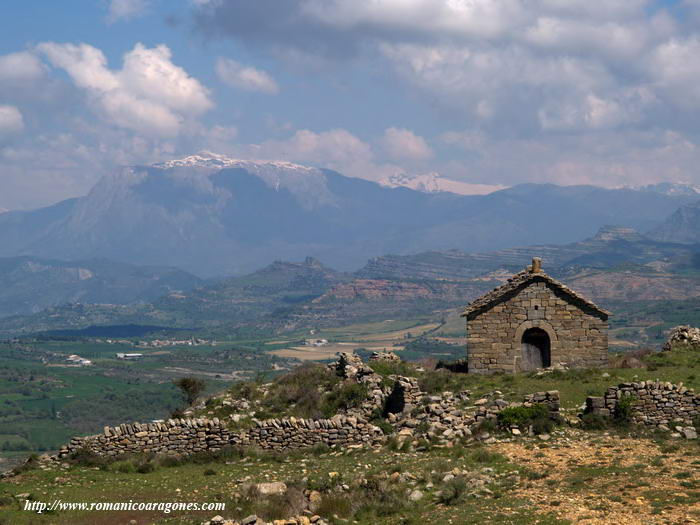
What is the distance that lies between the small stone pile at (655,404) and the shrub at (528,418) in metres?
1.65

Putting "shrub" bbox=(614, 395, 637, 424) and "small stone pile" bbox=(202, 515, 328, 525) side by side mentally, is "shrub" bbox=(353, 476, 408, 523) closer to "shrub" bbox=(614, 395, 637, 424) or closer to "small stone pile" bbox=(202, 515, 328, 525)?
"small stone pile" bbox=(202, 515, 328, 525)

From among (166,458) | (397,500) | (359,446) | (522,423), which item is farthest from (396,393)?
(397,500)

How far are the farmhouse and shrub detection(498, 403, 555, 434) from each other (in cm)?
1046

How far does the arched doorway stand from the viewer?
3562cm

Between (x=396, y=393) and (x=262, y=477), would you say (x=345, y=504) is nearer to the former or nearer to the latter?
(x=262, y=477)

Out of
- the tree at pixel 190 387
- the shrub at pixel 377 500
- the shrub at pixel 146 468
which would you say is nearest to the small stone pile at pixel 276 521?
the shrub at pixel 377 500

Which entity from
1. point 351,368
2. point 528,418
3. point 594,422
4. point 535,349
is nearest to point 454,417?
point 528,418

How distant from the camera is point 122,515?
2094 cm

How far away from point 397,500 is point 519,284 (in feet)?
60.1

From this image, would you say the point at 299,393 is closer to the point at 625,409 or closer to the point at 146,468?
the point at 146,468

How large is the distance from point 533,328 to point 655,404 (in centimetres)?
1136

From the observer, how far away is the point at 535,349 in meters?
35.9

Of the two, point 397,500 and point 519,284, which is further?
point 519,284

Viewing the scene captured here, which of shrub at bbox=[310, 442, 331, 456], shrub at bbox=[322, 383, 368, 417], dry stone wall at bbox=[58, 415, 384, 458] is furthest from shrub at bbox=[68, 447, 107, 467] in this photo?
shrub at bbox=[322, 383, 368, 417]
